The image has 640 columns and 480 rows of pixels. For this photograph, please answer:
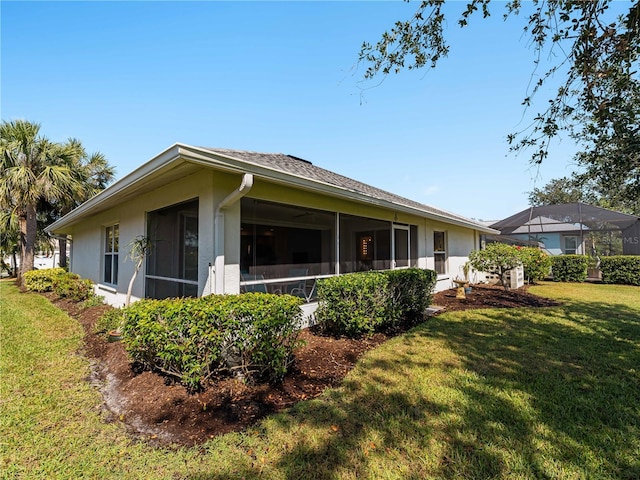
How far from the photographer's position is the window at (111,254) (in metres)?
8.51

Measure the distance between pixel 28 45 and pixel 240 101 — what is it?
457cm

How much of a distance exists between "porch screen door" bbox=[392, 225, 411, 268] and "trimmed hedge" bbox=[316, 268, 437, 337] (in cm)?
256

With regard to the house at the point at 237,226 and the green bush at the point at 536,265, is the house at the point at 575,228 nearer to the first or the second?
the green bush at the point at 536,265

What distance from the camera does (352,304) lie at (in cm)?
508

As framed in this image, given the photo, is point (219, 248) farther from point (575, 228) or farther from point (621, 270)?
point (575, 228)

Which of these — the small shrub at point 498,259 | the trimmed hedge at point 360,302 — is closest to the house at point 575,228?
the small shrub at point 498,259

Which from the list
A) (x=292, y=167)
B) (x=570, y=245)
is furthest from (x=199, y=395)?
(x=570, y=245)

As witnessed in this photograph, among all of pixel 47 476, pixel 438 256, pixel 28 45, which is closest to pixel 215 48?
pixel 28 45

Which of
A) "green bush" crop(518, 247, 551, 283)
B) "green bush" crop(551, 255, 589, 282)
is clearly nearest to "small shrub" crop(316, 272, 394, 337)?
"green bush" crop(518, 247, 551, 283)

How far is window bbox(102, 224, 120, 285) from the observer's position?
8.51m

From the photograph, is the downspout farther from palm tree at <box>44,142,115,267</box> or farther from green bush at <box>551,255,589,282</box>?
palm tree at <box>44,142,115,267</box>

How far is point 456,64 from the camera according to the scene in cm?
543

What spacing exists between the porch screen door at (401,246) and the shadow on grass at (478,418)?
402 cm

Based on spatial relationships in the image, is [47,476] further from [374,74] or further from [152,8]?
[152,8]
